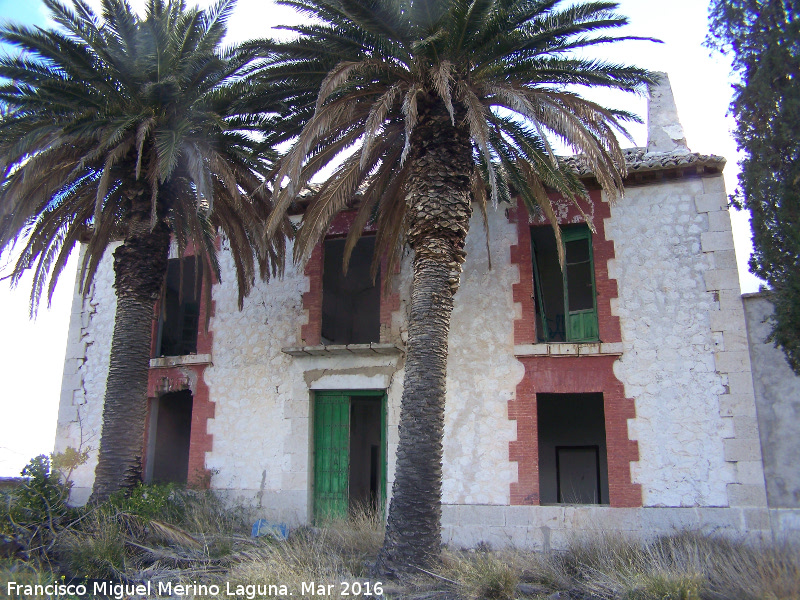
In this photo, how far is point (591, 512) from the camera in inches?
402

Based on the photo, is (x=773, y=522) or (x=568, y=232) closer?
(x=773, y=522)

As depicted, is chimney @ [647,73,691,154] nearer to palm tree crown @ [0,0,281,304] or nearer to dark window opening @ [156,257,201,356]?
palm tree crown @ [0,0,281,304]

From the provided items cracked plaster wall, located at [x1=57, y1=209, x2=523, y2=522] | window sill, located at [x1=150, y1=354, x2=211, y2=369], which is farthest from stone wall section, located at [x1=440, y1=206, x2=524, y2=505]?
window sill, located at [x1=150, y1=354, x2=211, y2=369]

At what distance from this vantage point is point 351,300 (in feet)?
57.5

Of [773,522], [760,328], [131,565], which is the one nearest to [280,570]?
[131,565]

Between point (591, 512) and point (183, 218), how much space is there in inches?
336

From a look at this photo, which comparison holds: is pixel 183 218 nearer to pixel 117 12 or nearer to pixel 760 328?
pixel 117 12

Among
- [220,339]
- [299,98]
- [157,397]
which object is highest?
[299,98]

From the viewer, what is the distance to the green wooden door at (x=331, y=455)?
11.8m

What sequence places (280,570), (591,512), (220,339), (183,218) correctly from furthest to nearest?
1. (220,339)
2. (183,218)
3. (591,512)
4. (280,570)

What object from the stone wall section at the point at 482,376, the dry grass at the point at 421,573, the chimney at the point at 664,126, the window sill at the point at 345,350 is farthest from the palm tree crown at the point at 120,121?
the chimney at the point at 664,126

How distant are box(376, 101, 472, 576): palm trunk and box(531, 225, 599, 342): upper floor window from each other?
325 centimetres

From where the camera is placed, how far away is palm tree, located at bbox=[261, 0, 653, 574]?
27.3 ft

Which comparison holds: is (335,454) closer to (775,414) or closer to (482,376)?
(482,376)
